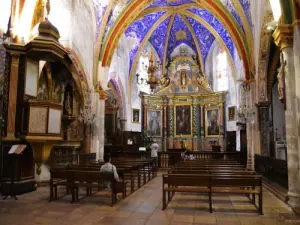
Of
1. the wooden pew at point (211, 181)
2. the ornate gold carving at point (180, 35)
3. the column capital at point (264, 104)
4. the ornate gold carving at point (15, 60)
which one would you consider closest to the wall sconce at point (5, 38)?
the ornate gold carving at point (15, 60)

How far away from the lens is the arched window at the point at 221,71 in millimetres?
22922

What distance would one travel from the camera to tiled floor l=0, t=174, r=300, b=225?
495 centimetres

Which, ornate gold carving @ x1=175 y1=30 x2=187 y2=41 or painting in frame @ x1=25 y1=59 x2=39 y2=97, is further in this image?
ornate gold carving @ x1=175 y1=30 x2=187 y2=41

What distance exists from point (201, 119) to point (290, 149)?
58.3 feet

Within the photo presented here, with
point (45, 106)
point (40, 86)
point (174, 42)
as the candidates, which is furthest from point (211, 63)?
point (45, 106)

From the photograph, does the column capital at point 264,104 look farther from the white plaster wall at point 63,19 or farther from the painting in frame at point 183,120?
the painting in frame at point 183,120

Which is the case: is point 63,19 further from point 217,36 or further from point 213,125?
point 213,125

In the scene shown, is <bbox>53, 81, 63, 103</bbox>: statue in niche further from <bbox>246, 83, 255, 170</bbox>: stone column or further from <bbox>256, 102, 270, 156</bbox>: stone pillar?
<bbox>246, 83, 255, 170</bbox>: stone column

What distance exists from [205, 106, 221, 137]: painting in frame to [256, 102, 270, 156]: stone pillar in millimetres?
10871

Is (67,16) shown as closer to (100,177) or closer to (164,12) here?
(100,177)

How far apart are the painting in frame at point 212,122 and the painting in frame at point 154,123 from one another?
4036mm

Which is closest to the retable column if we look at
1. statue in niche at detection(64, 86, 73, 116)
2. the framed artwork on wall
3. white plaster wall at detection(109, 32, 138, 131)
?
statue in niche at detection(64, 86, 73, 116)

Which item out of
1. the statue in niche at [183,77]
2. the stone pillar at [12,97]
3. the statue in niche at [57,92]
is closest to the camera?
the stone pillar at [12,97]

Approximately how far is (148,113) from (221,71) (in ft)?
23.3
